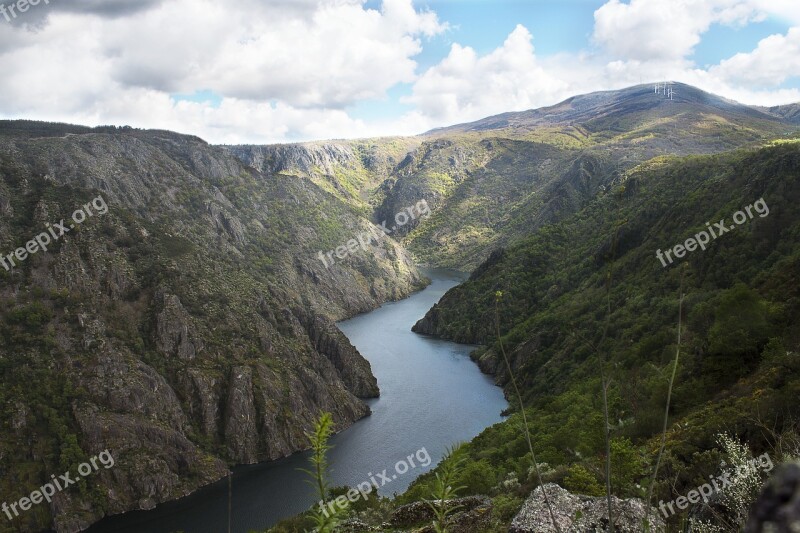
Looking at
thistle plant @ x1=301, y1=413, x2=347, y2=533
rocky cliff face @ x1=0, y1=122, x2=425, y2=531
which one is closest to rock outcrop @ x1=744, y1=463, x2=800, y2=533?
thistle plant @ x1=301, y1=413, x2=347, y2=533

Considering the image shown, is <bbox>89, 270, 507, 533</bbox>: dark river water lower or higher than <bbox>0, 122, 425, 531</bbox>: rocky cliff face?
lower

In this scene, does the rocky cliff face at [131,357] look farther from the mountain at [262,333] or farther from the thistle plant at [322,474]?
the thistle plant at [322,474]

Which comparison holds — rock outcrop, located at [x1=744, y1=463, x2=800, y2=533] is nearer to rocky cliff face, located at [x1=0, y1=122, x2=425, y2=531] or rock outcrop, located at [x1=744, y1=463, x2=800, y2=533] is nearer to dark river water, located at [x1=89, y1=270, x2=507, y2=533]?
dark river water, located at [x1=89, y1=270, x2=507, y2=533]

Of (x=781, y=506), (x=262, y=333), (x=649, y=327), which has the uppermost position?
(x=781, y=506)

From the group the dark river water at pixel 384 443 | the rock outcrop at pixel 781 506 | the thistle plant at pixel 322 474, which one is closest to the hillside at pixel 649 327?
the rock outcrop at pixel 781 506

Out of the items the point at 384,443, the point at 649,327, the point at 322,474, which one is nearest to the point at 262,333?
the point at 384,443

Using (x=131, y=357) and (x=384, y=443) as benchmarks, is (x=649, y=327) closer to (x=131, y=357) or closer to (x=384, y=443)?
(x=384, y=443)
